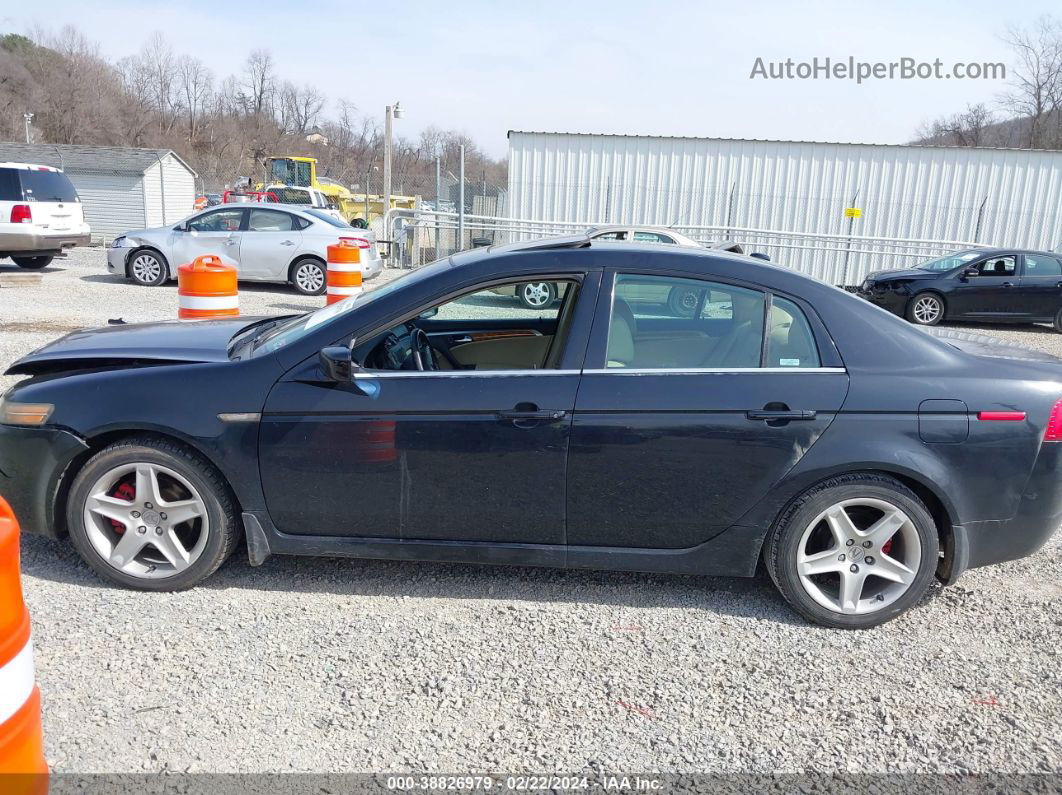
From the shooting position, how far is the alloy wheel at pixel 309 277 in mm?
14203

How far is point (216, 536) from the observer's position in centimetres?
360

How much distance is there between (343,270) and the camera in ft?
33.3

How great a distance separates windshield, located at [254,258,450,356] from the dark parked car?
12584 mm

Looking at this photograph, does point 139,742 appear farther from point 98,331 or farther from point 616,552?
point 98,331

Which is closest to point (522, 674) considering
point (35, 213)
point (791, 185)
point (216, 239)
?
point (216, 239)

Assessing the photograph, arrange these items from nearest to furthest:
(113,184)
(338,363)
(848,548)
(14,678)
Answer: (14,678)
(338,363)
(848,548)
(113,184)

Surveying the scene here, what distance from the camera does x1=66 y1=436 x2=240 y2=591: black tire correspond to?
3.54 meters

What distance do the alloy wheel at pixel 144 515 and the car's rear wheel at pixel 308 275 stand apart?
36.1ft

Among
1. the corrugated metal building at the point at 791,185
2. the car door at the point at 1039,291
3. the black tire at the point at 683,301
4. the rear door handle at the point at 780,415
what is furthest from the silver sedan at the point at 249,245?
the rear door handle at the point at 780,415

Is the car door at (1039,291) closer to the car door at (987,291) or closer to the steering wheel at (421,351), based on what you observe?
the car door at (987,291)

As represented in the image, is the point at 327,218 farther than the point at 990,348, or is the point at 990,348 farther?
the point at 327,218

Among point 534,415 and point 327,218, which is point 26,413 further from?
point 327,218

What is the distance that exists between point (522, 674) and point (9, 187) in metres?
14.7

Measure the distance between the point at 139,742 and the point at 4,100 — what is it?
248ft
